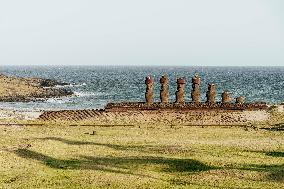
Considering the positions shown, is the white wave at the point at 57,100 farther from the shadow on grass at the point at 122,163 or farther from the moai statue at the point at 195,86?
the shadow on grass at the point at 122,163

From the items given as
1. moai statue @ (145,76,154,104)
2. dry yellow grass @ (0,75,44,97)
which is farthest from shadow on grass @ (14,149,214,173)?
dry yellow grass @ (0,75,44,97)

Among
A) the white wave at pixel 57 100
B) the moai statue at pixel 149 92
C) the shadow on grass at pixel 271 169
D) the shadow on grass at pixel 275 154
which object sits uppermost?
the moai statue at pixel 149 92

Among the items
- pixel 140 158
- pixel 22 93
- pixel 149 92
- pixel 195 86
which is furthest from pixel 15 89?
pixel 140 158

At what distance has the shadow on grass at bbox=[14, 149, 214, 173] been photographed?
57.0ft

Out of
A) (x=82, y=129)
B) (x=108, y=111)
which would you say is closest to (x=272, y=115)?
(x=108, y=111)

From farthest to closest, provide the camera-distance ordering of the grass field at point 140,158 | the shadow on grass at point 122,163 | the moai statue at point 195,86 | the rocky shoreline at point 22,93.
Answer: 1. the rocky shoreline at point 22,93
2. the moai statue at point 195,86
3. the shadow on grass at point 122,163
4. the grass field at point 140,158

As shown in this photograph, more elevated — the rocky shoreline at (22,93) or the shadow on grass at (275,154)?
the shadow on grass at (275,154)

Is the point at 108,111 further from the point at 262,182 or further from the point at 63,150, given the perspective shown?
the point at 262,182

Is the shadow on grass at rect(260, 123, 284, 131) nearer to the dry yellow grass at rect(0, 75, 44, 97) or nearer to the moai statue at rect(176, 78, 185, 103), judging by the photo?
the moai statue at rect(176, 78, 185, 103)

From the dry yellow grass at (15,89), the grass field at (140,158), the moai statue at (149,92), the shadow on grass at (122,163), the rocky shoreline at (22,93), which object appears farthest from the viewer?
the dry yellow grass at (15,89)

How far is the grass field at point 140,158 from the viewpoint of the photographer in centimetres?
1559

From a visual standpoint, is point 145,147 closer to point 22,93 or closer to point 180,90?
point 180,90

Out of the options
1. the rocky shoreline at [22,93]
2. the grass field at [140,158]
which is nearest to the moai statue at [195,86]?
the grass field at [140,158]

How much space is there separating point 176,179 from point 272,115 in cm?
1939
